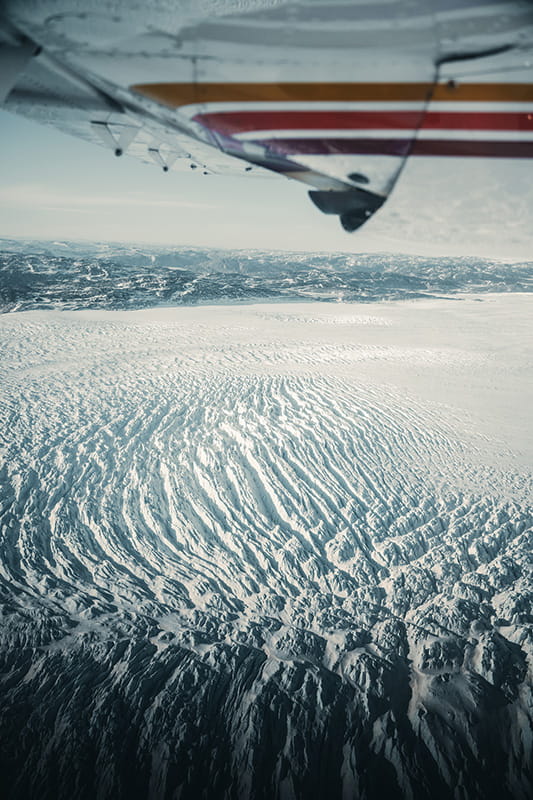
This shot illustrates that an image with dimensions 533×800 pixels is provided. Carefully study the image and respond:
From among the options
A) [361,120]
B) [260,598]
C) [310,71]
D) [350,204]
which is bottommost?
[260,598]

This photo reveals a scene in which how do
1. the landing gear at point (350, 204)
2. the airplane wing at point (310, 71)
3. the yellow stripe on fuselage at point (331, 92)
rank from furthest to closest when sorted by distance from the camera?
the landing gear at point (350, 204), the yellow stripe on fuselage at point (331, 92), the airplane wing at point (310, 71)

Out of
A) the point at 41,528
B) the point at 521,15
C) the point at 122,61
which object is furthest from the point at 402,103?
the point at 41,528

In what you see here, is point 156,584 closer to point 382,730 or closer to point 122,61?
point 382,730

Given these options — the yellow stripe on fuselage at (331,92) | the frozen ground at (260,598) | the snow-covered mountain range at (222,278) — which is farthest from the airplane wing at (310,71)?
the snow-covered mountain range at (222,278)

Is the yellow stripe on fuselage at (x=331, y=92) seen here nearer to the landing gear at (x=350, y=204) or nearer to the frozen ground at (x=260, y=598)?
the landing gear at (x=350, y=204)

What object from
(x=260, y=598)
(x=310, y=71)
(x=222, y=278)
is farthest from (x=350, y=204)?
(x=222, y=278)

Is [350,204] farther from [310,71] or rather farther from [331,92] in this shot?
[310,71]
